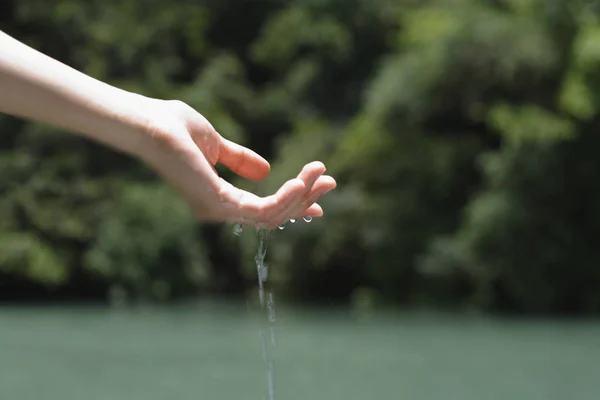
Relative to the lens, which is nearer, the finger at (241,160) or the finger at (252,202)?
the finger at (252,202)

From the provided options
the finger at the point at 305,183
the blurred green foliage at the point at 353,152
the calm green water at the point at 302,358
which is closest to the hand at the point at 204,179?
the finger at the point at 305,183

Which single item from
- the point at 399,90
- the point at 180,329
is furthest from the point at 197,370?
the point at 399,90

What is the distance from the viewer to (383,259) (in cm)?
1933

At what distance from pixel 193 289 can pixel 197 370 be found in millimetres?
10600

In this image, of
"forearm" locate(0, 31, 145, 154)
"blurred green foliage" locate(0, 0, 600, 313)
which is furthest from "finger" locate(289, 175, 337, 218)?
"blurred green foliage" locate(0, 0, 600, 313)

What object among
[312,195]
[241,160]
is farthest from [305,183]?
[241,160]

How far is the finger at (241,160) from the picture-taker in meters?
1.21

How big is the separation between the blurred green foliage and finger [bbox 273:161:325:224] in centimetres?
1663

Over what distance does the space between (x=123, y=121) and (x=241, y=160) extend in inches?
10.2

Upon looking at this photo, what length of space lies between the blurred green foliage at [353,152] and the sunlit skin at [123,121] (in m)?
16.7

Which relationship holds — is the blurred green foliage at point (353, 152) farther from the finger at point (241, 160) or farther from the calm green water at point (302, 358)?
the finger at point (241, 160)

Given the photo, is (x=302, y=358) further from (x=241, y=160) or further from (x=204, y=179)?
(x=204, y=179)

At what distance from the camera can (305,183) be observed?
1088 millimetres

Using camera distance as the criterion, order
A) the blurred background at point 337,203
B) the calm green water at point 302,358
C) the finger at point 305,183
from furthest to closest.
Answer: the blurred background at point 337,203
the calm green water at point 302,358
the finger at point 305,183
